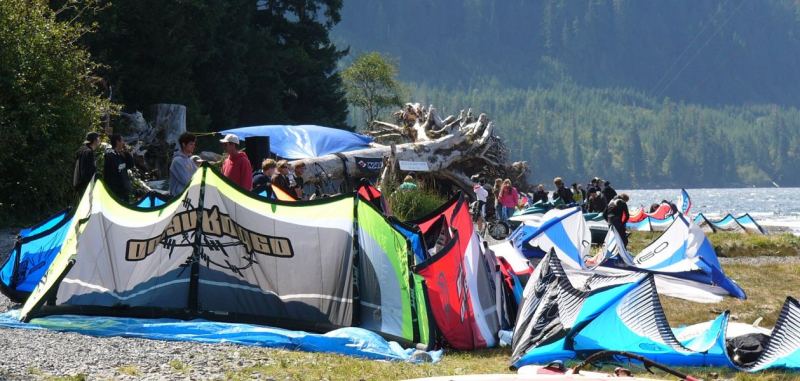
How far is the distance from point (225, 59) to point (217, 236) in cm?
3272

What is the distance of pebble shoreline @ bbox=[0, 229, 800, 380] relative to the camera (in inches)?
284

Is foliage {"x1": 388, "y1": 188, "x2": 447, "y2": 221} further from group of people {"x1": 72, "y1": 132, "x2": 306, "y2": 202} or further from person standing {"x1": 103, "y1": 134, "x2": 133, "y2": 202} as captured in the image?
person standing {"x1": 103, "y1": 134, "x2": 133, "y2": 202}

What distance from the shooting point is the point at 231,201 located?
374 inches

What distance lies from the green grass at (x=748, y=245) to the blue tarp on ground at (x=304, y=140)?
7.36 m

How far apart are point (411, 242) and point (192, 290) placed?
6.72 feet

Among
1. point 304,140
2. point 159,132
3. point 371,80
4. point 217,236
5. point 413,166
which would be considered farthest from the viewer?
point 371,80

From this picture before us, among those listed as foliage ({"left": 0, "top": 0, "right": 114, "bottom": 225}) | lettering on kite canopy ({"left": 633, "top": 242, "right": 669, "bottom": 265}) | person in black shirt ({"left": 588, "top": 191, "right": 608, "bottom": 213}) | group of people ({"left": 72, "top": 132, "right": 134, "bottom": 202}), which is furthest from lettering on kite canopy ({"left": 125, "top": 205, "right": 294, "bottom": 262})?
person in black shirt ({"left": 588, "top": 191, "right": 608, "bottom": 213})

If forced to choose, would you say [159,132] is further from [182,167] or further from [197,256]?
[197,256]

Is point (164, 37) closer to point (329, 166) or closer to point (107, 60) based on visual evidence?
point (107, 60)

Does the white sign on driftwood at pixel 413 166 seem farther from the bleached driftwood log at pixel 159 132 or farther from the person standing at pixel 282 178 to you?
the person standing at pixel 282 178

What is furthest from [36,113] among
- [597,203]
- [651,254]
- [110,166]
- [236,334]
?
[597,203]

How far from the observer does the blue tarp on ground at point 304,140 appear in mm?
24625

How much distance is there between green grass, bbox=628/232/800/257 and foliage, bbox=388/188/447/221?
4.44 meters

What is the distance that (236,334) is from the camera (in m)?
8.78
